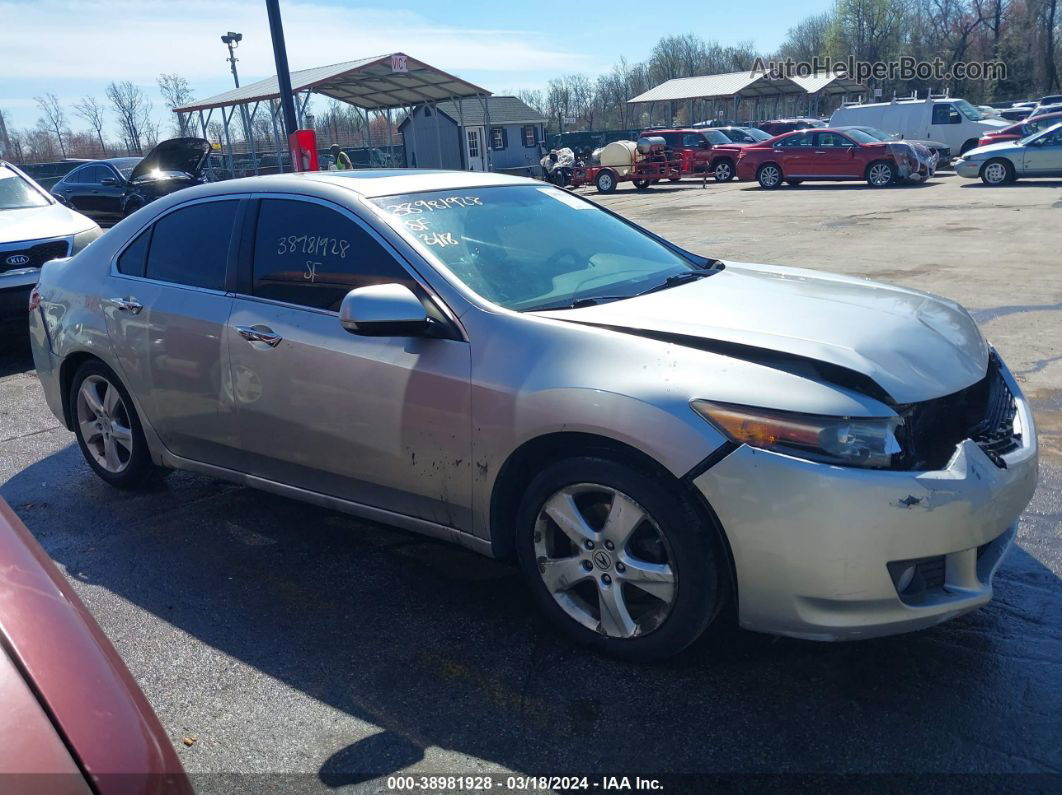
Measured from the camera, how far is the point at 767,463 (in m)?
2.67

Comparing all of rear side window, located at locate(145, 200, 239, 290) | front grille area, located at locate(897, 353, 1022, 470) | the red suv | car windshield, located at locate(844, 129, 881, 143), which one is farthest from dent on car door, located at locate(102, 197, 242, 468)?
the red suv

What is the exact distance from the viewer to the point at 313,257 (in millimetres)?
3836

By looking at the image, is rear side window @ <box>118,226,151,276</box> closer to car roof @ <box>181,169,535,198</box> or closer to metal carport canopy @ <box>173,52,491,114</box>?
car roof @ <box>181,169,535,198</box>

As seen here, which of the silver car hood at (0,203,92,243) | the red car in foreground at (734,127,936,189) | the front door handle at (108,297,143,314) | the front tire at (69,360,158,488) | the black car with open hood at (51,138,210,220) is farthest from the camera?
the red car in foreground at (734,127,936,189)

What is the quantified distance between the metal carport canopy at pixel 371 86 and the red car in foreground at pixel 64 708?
22699 mm

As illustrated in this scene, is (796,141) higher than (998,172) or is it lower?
higher

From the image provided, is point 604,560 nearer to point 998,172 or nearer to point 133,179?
point 133,179

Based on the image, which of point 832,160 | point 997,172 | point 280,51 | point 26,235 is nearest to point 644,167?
point 832,160

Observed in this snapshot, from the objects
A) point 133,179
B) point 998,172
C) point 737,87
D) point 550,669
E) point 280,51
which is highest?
point 737,87

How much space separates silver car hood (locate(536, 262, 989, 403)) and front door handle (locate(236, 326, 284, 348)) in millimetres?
1222

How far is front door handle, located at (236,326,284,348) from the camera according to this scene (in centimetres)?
379

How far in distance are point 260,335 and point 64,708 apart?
260cm

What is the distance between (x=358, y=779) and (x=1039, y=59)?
74.4m

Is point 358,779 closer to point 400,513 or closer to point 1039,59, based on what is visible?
point 400,513
